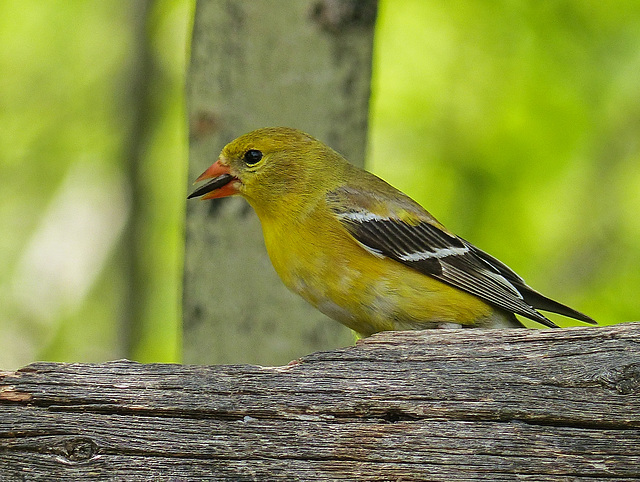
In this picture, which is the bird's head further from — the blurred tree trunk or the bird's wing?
the blurred tree trunk

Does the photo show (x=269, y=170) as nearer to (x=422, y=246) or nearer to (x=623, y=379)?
(x=422, y=246)

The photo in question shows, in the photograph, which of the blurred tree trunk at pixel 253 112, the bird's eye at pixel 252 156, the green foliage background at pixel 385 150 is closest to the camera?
the bird's eye at pixel 252 156

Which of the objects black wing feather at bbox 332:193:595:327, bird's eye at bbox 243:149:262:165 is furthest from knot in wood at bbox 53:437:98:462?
bird's eye at bbox 243:149:262:165

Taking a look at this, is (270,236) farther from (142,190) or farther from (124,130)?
(124,130)

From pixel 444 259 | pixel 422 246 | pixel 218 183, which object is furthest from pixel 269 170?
pixel 444 259

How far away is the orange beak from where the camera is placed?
16.3 feet

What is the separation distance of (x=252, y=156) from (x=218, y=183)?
1.02 ft

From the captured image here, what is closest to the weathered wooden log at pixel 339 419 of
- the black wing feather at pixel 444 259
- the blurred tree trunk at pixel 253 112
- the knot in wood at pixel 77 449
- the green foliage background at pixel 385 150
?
the knot in wood at pixel 77 449

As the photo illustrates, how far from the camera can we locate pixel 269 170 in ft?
16.9

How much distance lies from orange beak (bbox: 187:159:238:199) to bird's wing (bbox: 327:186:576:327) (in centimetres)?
68

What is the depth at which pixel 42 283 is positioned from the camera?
34.6 feet

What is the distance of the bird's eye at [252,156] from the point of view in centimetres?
510

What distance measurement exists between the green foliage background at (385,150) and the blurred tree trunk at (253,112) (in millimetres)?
3050

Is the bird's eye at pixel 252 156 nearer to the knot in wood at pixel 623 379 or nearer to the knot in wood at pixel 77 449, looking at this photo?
the knot in wood at pixel 77 449
